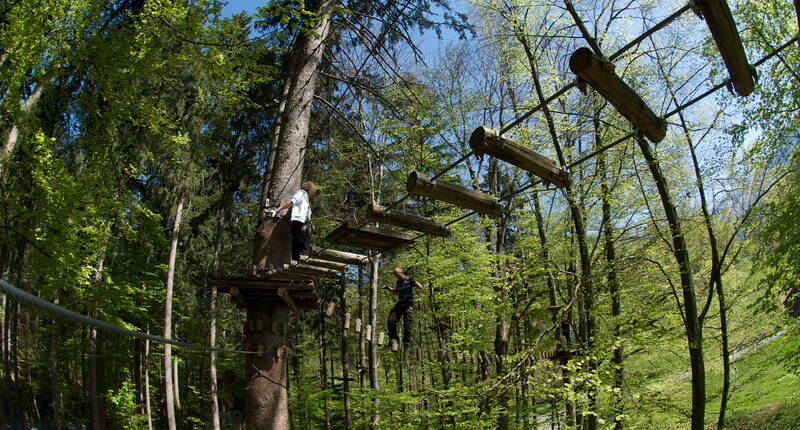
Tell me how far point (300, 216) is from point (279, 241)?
0.37 m

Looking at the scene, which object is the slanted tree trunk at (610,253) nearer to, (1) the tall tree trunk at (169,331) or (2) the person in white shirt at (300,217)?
(2) the person in white shirt at (300,217)

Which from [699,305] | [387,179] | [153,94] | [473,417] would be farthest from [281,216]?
[699,305]

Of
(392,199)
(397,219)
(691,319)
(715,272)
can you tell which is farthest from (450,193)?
(392,199)

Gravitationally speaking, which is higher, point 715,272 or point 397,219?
point 397,219

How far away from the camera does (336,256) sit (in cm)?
608

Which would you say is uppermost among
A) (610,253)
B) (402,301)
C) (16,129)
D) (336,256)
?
(16,129)

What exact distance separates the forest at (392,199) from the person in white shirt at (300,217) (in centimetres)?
3

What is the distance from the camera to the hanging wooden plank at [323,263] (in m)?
5.93

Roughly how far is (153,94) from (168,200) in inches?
151

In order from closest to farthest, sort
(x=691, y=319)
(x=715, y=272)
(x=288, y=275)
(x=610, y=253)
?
(x=288, y=275) < (x=691, y=319) < (x=715, y=272) < (x=610, y=253)

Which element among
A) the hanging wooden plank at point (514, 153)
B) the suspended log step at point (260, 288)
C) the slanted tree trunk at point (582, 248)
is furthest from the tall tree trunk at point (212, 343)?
the hanging wooden plank at point (514, 153)

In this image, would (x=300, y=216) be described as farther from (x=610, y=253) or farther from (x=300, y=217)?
(x=610, y=253)

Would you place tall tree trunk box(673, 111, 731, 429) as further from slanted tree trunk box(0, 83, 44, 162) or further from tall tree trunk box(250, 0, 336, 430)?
slanted tree trunk box(0, 83, 44, 162)

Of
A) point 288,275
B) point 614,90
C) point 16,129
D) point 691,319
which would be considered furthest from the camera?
point 691,319
